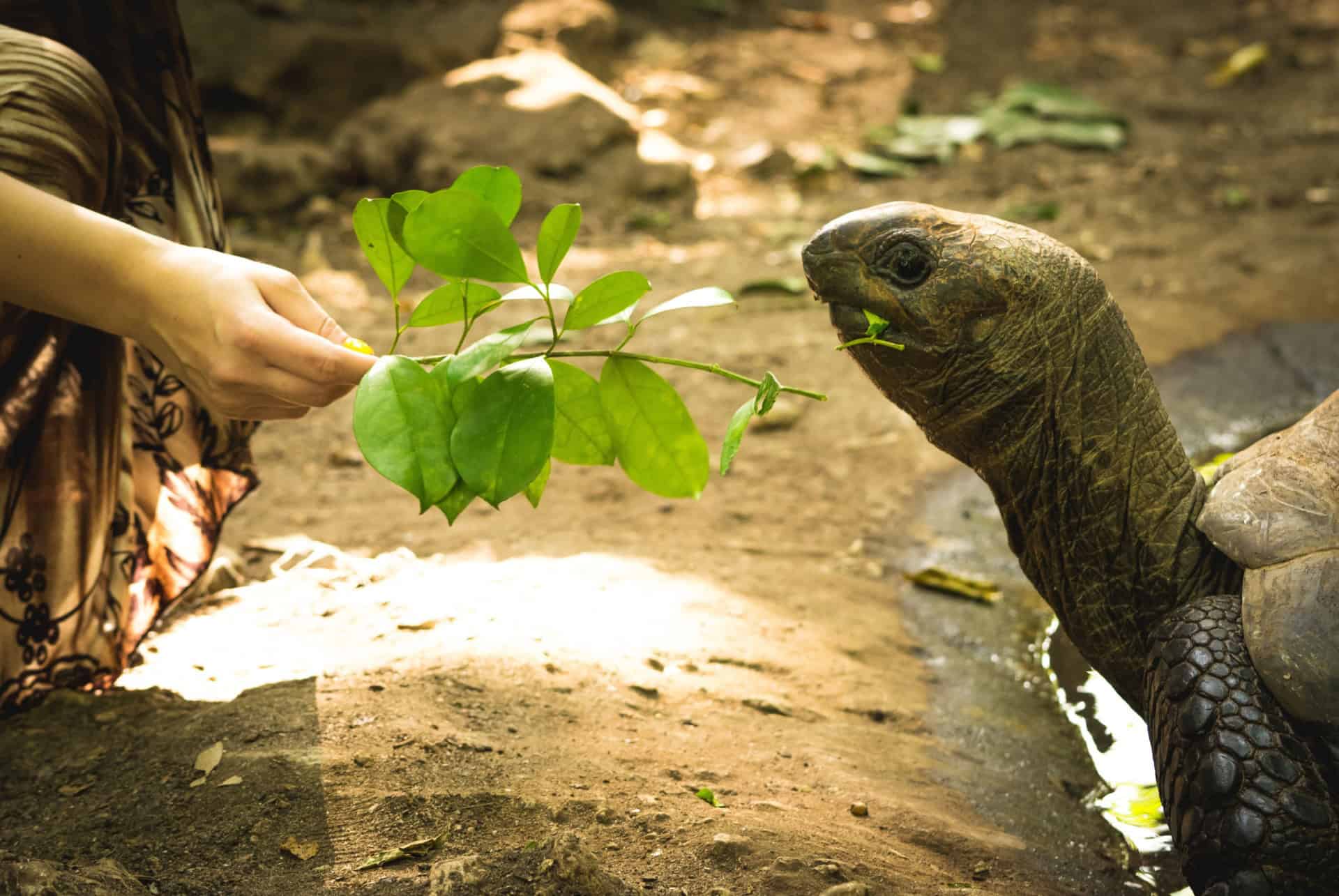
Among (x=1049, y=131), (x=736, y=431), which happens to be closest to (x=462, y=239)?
(x=736, y=431)

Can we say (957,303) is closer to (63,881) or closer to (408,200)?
(408,200)

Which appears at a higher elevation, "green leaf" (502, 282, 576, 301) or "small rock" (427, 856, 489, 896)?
"green leaf" (502, 282, 576, 301)

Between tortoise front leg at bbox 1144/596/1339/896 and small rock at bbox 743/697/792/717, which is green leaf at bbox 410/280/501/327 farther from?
tortoise front leg at bbox 1144/596/1339/896

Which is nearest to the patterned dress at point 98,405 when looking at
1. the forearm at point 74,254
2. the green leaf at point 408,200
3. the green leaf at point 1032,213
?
the forearm at point 74,254

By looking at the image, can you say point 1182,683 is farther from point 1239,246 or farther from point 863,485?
point 1239,246

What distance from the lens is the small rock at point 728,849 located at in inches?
59.4

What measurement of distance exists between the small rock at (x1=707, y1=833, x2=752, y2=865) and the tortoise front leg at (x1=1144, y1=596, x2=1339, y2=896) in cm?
63

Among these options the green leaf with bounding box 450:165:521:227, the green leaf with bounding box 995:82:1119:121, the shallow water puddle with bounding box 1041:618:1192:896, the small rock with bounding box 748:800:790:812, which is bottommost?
the shallow water puddle with bounding box 1041:618:1192:896

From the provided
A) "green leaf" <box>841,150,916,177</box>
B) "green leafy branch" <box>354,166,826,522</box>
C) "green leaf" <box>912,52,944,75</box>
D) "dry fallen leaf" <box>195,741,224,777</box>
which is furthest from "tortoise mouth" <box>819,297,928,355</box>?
"green leaf" <box>912,52,944,75</box>

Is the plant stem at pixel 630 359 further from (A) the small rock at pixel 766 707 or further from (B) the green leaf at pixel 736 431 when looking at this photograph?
(A) the small rock at pixel 766 707

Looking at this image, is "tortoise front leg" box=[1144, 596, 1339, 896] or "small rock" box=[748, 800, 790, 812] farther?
"small rock" box=[748, 800, 790, 812]

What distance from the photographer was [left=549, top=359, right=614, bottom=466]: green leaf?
1.56 metres

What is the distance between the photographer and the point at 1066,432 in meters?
1.80

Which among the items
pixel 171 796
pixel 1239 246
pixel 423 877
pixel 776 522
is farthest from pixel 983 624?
pixel 1239 246
